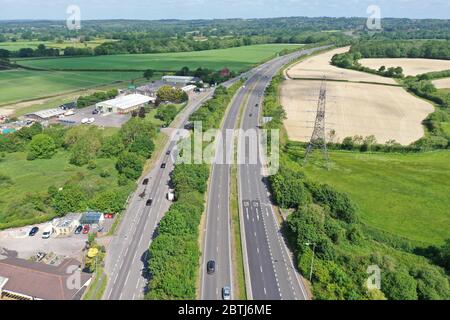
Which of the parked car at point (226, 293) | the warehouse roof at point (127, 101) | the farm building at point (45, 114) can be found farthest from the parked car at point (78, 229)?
the warehouse roof at point (127, 101)

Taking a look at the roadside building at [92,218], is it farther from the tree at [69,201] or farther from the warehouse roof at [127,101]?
the warehouse roof at [127,101]

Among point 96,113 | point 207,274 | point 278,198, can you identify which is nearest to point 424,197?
point 278,198

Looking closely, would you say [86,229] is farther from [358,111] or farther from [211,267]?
[358,111]

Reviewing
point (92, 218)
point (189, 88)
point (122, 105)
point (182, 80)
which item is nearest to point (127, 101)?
point (122, 105)

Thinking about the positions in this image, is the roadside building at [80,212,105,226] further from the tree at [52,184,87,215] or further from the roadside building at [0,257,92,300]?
the roadside building at [0,257,92,300]

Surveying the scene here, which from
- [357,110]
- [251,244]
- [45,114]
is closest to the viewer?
[251,244]

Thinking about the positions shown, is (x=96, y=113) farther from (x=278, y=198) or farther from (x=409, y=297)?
(x=409, y=297)
